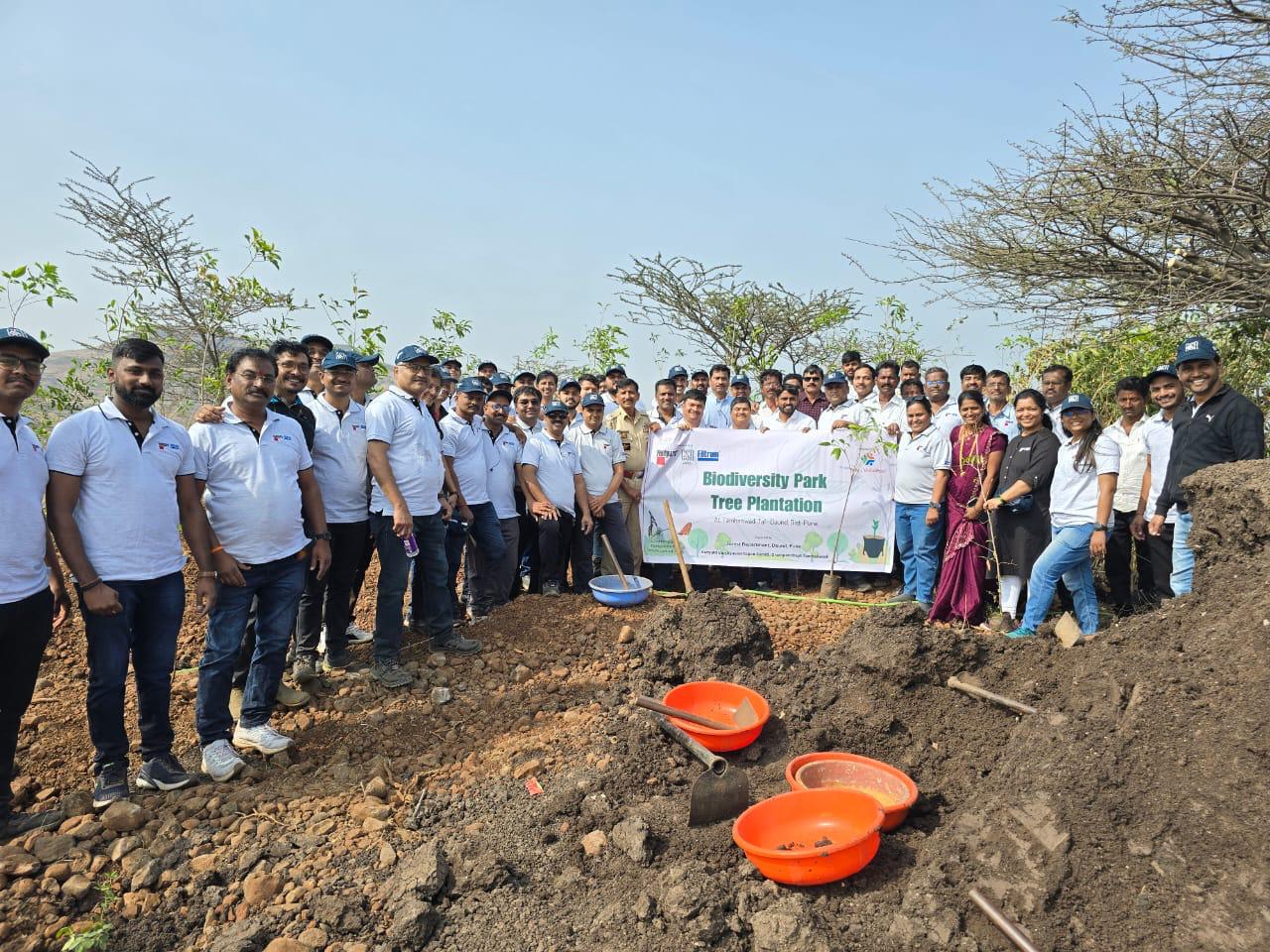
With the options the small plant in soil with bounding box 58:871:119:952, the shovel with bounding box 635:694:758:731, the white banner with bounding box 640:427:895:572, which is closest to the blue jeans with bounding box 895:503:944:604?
the white banner with bounding box 640:427:895:572

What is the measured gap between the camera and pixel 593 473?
7.11 meters

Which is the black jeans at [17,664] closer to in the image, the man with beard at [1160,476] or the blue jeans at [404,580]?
the blue jeans at [404,580]

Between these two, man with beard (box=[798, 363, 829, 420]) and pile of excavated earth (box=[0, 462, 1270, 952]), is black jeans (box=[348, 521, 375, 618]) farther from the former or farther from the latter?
man with beard (box=[798, 363, 829, 420])

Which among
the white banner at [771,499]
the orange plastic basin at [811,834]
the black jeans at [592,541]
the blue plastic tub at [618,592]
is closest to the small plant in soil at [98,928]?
the orange plastic basin at [811,834]

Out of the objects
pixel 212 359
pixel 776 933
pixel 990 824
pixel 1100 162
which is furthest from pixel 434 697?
pixel 1100 162

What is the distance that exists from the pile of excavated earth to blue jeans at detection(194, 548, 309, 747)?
317 mm

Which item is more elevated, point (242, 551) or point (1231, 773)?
point (242, 551)

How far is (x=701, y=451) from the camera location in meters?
7.72

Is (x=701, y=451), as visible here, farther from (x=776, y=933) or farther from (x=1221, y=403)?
(x=776, y=933)

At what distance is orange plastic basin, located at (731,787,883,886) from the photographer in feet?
8.98

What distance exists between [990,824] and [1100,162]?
568 centimetres

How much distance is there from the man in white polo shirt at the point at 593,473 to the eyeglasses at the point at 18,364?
4305mm

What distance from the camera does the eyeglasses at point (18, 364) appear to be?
10.2ft

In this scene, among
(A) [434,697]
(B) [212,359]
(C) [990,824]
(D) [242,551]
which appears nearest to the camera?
(C) [990,824]
